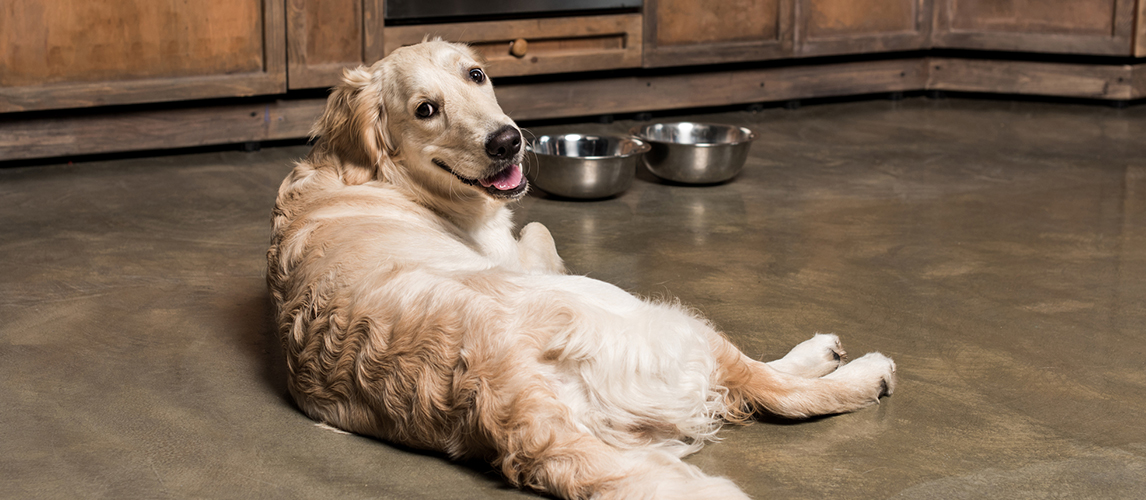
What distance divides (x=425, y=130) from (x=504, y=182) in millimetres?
264

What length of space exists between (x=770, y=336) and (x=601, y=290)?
923 millimetres

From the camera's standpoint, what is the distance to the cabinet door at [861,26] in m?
6.79

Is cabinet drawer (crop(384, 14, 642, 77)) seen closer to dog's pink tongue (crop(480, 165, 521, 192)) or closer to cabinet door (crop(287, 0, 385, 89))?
cabinet door (crop(287, 0, 385, 89))

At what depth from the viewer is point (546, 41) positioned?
604cm

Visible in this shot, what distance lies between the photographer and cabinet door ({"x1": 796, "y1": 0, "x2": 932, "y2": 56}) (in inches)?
267

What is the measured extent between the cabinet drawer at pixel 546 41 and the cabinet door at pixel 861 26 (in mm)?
1278

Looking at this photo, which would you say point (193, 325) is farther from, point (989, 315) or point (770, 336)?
point (989, 315)

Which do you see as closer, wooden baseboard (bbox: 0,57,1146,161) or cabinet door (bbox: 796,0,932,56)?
wooden baseboard (bbox: 0,57,1146,161)

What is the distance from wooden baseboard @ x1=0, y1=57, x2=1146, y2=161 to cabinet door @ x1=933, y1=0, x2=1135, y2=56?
0.44ft

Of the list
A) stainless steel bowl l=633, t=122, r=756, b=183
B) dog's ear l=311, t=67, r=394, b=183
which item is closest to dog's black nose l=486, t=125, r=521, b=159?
dog's ear l=311, t=67, r=394, b=183

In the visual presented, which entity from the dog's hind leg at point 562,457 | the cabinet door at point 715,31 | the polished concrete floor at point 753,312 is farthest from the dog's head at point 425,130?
the cabinet door at point 715,31

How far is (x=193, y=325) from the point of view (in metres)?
3.14

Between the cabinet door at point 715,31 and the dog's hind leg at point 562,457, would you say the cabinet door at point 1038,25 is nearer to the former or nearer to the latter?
the cabinet door at point 715,31

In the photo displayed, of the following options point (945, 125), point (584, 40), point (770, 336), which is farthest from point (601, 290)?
point (945, 125)
